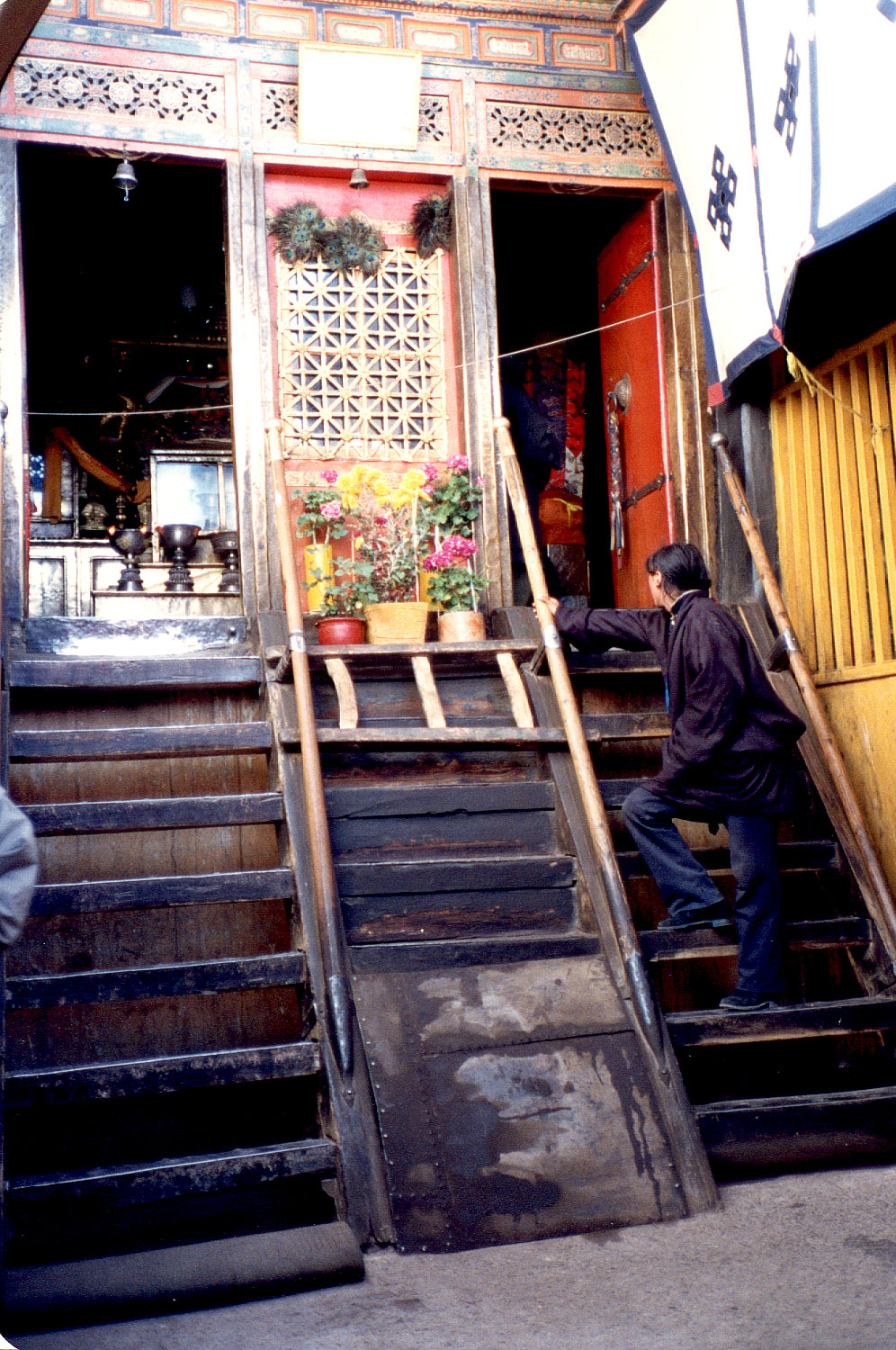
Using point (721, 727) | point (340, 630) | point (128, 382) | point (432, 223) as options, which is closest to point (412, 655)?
point (340, 630)

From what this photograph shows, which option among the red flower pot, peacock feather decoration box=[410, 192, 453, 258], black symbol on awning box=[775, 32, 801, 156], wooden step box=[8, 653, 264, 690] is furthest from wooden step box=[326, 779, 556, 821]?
peacock feather decoration box=[410, 192, 453, 258]

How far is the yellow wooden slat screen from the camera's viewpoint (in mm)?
5230

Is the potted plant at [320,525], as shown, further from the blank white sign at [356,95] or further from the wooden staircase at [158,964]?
the blank white sign at [356,95]

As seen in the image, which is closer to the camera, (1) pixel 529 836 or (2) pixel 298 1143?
(2) pixel 298 1143

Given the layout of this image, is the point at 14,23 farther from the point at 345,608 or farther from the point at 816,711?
the point at 816,711

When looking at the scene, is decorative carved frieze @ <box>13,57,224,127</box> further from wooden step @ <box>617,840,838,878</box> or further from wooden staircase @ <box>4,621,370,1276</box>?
wooden step @ <box>617,840,838,878</box>

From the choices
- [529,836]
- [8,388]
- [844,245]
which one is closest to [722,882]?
[529,836]

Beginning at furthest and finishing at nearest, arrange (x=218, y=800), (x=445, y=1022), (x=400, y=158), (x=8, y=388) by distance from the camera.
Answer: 1. (x=400, y=158)
2. (x=8, y=388)
3. (x=218, y=800)
4. (x=445, y=1022)

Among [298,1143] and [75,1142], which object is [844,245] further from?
[75,1142]

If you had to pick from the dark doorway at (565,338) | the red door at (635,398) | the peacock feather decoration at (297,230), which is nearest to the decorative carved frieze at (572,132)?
the red door at (635,398)

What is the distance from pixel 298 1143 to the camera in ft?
11.7

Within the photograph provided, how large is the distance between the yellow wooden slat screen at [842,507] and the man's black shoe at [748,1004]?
1664mm

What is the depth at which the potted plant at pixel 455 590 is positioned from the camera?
582 centimetres

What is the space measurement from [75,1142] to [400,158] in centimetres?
526
